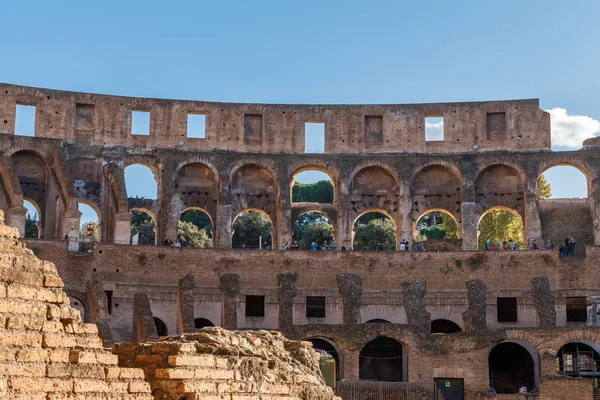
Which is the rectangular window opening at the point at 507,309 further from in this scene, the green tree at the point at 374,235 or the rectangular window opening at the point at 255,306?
the green tree at the point at 374,235

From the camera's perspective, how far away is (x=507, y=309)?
1811 inches

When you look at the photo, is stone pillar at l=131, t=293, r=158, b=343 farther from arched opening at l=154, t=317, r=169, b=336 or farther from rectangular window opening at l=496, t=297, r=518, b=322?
rectangular window opening at l=496, t=297, r=518, b=322

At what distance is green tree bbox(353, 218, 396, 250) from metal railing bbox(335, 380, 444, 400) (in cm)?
3090

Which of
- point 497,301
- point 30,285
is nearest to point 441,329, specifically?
point 497,301

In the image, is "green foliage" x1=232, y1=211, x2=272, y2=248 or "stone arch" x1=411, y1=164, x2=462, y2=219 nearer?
"stone arch" x1=411, y1=164, x2=462, y2=219

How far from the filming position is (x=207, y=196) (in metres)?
51.4

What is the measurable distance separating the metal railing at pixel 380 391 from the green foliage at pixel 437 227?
25703mm

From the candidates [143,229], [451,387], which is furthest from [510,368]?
[143,229]

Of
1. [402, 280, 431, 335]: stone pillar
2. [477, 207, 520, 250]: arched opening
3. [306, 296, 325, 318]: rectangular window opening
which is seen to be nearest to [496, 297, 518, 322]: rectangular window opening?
[402, 280, 431, 335]: stone pillar

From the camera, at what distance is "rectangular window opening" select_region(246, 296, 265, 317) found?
4500 centimetres

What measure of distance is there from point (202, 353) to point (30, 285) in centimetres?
403

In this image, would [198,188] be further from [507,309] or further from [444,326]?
[507,309]

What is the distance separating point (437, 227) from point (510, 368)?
30468 mm

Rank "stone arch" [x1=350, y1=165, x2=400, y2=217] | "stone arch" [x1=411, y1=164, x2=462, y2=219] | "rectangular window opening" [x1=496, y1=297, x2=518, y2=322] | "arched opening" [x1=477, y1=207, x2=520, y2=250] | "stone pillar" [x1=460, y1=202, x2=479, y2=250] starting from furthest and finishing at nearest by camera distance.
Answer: "arched opening" [x1=477, y1=207, x2=520, y2=250]
"stone arch" [x1=350, y1=165, x2=400, y2=217]
"stone arch" [x1=411, y1=164, x2=462, y2=219]
"stone pillar" [x1=460, y1=202, x2=479, y2=250]
"rectangular window opening" [x1=496, y1=297, x2=518, y2=322]
